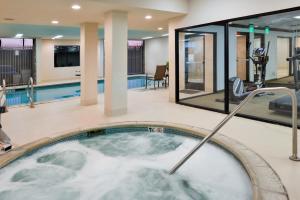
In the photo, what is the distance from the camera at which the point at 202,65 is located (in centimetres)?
849

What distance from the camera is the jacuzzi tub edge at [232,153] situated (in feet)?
7.72

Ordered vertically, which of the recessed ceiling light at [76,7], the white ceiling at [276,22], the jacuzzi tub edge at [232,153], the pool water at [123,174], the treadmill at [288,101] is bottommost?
the pool water at [123,174]

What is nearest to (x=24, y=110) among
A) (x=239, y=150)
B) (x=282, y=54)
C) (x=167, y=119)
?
(x=167, y=119)

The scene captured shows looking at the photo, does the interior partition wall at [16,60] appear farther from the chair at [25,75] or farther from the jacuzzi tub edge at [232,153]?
the jacuzzi tub edge at [232,153]

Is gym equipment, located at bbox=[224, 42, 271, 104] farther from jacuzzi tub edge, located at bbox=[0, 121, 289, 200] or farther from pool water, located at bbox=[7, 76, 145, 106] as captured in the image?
pool water, located at bbox=[7, 76, 145, 106]

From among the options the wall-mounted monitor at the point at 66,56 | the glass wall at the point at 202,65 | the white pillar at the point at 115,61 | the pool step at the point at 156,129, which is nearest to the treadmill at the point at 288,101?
the glass wall at the point at 202,65

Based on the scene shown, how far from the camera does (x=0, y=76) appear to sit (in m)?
12.3

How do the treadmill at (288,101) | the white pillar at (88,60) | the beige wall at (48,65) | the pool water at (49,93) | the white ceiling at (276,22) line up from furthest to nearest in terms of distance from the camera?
the beige wall at (48,65) → the pool water at (49,93) → the white pillar at (88,60) → the white ceiling at (276,22) → the treadmill at (288,101)

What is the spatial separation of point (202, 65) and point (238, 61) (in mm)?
1214

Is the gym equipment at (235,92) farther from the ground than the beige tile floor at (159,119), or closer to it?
farther from the ground

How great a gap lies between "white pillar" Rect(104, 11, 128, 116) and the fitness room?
175cm

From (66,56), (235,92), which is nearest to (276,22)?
(235,92)

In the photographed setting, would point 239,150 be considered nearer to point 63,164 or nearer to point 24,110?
point 63,164

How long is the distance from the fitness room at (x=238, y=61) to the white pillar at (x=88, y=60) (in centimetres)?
221
